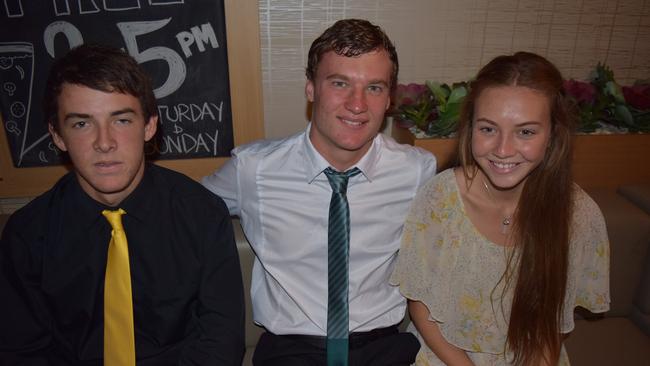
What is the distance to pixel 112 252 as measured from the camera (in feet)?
4.27

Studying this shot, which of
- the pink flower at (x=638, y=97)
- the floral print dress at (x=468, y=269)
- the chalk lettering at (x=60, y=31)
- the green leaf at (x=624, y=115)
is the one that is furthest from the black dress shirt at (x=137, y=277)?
the pink flower at (x=638, y=97)

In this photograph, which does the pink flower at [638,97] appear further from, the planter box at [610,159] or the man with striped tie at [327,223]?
the man with striped tie at [327,223]

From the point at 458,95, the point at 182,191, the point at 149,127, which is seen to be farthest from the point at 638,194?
the point at 149,127

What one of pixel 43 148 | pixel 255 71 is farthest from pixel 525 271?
pixel 43 148

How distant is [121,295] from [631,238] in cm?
176

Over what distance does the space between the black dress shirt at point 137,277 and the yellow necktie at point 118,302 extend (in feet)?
0.20

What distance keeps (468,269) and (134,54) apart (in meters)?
1.65

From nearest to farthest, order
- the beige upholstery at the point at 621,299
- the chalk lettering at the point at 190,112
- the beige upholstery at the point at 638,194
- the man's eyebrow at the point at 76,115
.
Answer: the man's eyebrow at the point at 76,115 < the beige upholstery at the point at 621,299 < the beige upholstery at the point at 638,194 < the chalk lettering at the point at 190,112

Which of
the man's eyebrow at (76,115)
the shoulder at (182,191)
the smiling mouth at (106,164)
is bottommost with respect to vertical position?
the shoulder at (182,191)

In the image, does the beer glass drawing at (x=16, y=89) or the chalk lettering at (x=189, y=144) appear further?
the chalk lettering at (x=189, y=144)

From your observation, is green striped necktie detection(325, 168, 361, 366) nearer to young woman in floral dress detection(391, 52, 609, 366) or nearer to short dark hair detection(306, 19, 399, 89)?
young woman in floral dress detection(391, 52, 609, 366)

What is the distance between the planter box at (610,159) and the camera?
6.88ft

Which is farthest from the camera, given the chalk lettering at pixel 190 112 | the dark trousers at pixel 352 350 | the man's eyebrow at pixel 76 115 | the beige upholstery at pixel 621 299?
the chalk lettering at pixel 190 112

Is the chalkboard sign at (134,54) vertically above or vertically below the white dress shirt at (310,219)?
above
